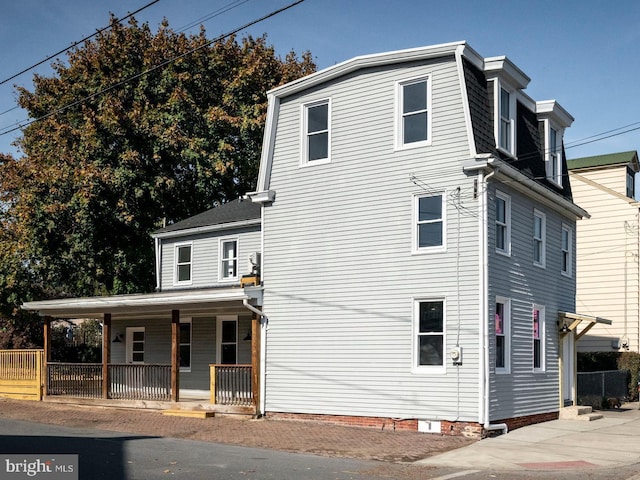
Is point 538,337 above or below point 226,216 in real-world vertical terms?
below

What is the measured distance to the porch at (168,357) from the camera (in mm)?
22875

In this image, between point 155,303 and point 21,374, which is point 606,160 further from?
point 21,374

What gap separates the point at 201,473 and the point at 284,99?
12.6 metres

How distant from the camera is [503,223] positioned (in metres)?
19.9

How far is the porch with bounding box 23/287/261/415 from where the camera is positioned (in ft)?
75.0

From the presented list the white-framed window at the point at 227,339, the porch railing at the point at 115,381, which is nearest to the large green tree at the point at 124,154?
the porch railing at the point at 115,381

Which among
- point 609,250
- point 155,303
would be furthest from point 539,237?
point 155,303

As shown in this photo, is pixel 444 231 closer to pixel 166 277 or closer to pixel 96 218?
pixel 166 277

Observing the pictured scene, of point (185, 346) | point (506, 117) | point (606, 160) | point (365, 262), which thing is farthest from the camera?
point (606, 160)

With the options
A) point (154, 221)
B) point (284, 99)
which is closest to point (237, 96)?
point (154, 221)

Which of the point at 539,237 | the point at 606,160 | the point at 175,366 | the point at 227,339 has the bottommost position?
the point at 175,366

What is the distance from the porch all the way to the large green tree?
8.00 meters

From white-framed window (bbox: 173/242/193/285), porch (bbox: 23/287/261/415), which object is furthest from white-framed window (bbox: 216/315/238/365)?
white-framed window (bbox: 173/242/193/285)

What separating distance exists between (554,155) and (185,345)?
14.3m
